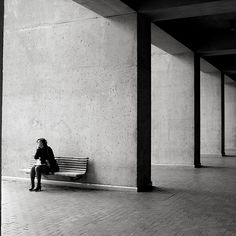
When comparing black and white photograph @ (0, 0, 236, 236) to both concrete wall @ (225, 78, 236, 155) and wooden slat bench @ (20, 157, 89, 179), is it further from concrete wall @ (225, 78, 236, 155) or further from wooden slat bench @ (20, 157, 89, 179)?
concrete wall @ (225, 78, 236, 155)

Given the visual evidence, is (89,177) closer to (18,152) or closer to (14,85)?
(18,152)

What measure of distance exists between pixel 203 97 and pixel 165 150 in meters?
8.14

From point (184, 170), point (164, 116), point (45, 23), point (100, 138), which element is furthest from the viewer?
point (164, 116)

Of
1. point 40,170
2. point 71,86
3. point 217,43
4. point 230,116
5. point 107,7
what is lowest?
point 40,170

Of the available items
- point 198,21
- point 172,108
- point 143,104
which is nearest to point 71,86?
point 143,104

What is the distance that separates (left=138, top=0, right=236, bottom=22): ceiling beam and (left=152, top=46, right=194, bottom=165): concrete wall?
578 cm

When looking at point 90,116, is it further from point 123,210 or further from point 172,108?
point 172,108

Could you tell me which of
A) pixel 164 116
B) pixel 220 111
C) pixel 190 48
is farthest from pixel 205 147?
pixel 190 48

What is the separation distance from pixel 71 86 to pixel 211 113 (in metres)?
14.1

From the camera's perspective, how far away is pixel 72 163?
1070 centimetres

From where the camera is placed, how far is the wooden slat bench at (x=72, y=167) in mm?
10297

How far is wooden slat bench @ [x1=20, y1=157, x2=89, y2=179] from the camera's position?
405 inches

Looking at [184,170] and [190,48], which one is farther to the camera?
[190,48]

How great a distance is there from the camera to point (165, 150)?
16375mm
